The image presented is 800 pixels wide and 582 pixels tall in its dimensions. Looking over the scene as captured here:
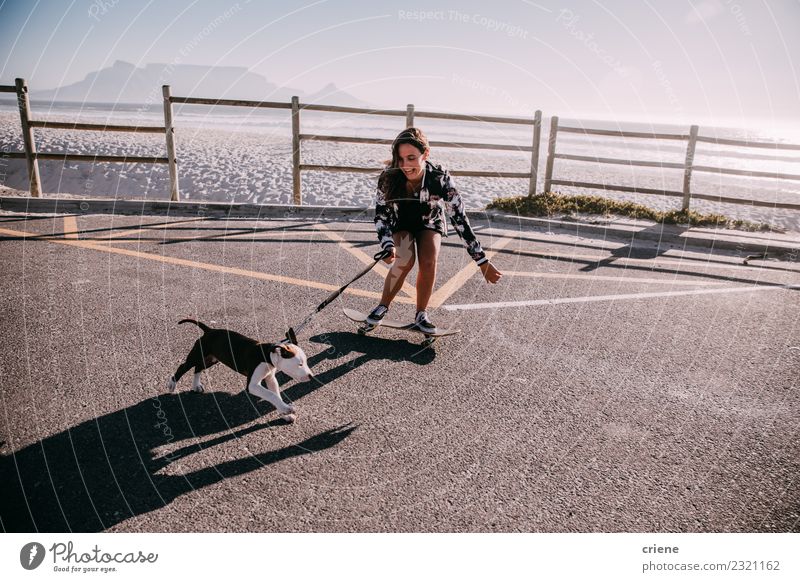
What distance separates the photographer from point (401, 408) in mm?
3248

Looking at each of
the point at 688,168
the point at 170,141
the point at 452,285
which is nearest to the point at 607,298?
the point at 452,285

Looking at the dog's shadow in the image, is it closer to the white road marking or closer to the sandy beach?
the white road marking

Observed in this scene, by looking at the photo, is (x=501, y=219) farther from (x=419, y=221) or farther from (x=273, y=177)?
(x=273, y=177)

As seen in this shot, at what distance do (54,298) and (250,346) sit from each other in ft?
8.90

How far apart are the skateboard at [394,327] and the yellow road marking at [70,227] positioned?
14.1ft

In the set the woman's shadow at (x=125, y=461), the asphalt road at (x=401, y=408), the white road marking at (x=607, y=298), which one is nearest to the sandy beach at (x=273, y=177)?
the white road marking at (x=607, y=298)

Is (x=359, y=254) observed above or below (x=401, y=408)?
above

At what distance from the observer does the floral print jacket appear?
4.26 metres

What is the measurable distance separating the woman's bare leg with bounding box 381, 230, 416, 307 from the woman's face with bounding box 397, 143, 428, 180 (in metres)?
0.48

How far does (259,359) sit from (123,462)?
2.52 feet

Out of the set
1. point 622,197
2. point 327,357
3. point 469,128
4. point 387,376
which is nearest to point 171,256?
point 327,357

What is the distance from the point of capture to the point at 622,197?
1677cm

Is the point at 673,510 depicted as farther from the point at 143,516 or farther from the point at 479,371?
the point at 143,516

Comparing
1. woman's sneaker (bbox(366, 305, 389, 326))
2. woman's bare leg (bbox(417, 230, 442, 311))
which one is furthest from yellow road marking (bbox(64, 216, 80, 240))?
woman's bare leg (bbox(417, 230, 442, 311))
